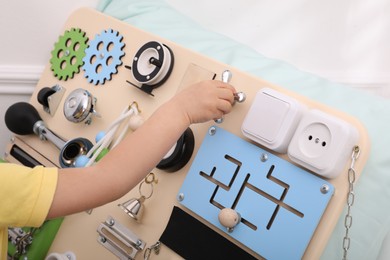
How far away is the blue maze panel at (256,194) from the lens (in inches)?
19.7

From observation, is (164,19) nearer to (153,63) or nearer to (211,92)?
(153,63)

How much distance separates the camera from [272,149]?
529 mm

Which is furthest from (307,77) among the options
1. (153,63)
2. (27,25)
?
(27,25)

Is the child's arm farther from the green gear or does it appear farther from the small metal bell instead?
the green gear

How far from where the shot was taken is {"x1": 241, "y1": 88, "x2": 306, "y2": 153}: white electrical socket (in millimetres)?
517

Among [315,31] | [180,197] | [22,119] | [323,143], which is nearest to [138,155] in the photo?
[180,197]

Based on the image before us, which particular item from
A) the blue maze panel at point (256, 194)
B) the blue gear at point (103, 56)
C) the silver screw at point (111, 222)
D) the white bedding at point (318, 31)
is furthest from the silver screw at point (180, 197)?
the white bedding at point (318, 31)

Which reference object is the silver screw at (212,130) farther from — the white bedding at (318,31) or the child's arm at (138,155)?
the white bedding at (318,31)

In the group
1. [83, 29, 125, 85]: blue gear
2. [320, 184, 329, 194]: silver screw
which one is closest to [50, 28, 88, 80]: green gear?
[83, 29, 125, 85]: blue gear

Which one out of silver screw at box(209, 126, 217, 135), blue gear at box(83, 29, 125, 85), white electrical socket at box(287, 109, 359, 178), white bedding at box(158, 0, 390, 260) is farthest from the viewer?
white bedding at box(158, 0, 390, 260)

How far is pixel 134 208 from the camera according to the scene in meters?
0.61

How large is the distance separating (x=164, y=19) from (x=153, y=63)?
7.3 inches

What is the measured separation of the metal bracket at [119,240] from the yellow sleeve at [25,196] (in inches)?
5.7

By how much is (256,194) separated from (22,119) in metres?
0.44
